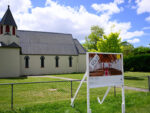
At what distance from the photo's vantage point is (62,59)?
3416 centimetres

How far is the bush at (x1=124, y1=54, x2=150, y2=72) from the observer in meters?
32.5

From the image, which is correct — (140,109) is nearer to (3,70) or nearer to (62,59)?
(3,70)

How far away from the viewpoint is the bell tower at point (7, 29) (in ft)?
88.4

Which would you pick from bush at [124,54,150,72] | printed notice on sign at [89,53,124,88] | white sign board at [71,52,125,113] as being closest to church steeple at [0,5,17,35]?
white sign board at [71,52,125,113]

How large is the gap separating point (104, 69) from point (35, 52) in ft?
88.4

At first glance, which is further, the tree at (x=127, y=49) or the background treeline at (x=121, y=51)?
the tree at (x=127, y=49)

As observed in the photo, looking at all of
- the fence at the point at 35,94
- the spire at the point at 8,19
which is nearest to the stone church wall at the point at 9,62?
the spire at the point at 8,19

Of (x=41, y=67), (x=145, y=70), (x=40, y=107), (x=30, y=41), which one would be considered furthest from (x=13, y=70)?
(x=145, y=70)

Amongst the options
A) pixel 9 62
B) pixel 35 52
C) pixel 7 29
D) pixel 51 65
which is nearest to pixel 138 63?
pixel 51 65

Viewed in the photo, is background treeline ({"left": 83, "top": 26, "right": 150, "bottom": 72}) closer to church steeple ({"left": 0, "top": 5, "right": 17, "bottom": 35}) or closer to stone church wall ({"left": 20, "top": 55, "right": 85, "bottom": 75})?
stone church wall ({"left": 20, "top": 55, "right": 85, "bottom": 75})

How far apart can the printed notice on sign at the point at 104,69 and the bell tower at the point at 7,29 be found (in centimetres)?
2472

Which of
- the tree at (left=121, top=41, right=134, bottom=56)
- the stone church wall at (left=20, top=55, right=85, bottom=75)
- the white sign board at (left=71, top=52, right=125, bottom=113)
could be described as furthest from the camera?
the tree at (left=121, top=41, right=134, bottom=56)

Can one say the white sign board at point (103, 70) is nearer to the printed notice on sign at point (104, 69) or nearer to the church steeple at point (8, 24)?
the printed notice on sign at point (104, 69)

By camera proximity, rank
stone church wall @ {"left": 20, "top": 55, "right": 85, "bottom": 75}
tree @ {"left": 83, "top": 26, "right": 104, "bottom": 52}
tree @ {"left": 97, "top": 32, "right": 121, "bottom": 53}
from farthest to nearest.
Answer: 1. tree @ {"left": 83, "top": 26, "right": 104, "bottom": 52}
2. stone church wall @ {"left": 20, "top": 55, "right": 85, "bottom": 75}
3. tree @ {"left": 97, "top": 32, "right": 121, "bottom": 53}
